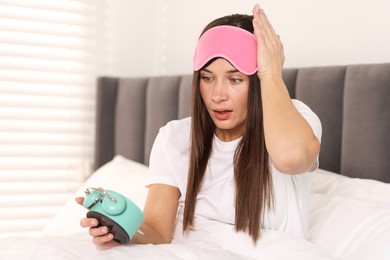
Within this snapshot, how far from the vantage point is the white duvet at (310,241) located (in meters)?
1.18

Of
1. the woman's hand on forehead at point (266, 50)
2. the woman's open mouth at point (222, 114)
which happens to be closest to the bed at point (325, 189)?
the woman's open mouth at point (222, 114)

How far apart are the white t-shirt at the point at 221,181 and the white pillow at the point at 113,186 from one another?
1.47 feet

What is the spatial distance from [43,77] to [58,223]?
722 mm

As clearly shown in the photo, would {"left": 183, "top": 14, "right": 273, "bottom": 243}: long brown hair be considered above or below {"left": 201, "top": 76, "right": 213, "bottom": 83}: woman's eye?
below

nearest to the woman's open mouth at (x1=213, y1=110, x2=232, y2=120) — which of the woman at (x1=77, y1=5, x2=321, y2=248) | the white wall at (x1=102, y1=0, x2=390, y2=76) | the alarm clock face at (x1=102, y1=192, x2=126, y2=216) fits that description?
the woman at (x1=77, y1=5, x2=321, y2=248)

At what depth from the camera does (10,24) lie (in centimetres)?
246

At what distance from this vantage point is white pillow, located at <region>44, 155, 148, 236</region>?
A: 202cm

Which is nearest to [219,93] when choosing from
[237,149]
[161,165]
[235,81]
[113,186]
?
[235,81]

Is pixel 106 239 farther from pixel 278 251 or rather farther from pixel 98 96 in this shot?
pixel 98 96

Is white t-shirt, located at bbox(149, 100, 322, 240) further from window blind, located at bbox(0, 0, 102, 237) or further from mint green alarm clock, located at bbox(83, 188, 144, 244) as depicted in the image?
window blind, located at bbox(0, 0, 102, 237)

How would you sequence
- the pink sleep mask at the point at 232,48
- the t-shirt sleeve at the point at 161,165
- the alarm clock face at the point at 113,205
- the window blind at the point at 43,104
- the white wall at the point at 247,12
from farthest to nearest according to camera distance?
the window blind at the point at 43,104 < the white wall at the point at 247,12 < the t-shirt sleeve at the point at 161,165 < the pink sleep mask at the point at 232,48 < the alarm clock face at the point at 113,205

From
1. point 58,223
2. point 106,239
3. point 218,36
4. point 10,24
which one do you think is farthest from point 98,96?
point 106,239

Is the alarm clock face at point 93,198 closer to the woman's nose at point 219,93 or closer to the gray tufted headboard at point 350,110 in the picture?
the woman's nose at point 219,93

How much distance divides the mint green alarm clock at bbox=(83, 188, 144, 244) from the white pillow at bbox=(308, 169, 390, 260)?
49 cm
